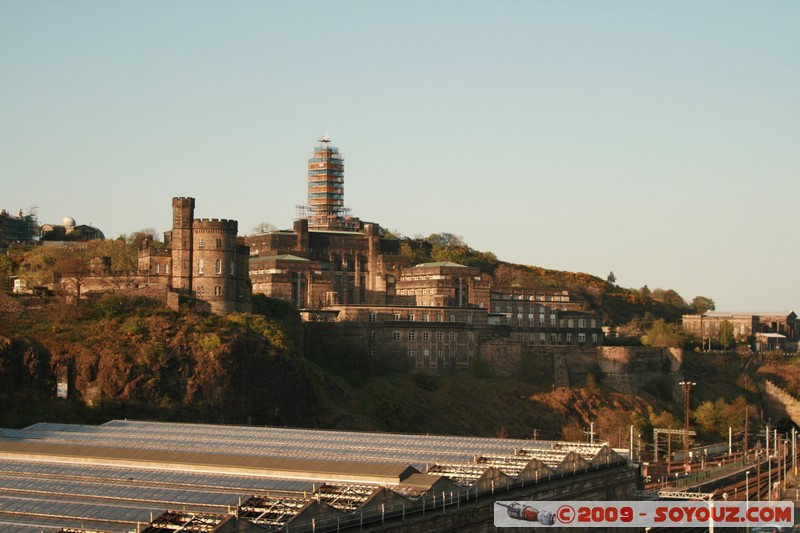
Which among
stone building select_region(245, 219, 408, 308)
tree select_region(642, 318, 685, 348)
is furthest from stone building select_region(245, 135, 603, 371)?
tree select_region(642, 318, 685, 348)

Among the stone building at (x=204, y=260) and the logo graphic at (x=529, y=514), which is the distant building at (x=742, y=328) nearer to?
the stone building at (x=204, y=260)

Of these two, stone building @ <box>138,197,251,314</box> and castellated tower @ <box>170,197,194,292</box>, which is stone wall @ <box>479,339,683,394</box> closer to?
stone building @ <box>138,197,251,314</box>

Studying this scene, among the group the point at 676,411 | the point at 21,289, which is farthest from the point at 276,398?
the point at 676,411

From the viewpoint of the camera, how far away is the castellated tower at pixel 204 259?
103m

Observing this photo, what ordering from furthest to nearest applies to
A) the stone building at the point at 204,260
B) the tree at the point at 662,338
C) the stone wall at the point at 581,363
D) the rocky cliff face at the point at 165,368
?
the tree at the point at 662,338, the stone wall at the point at 581,363, the stone building at the point at 204,260, the rocky cliff face at the point at 165,368

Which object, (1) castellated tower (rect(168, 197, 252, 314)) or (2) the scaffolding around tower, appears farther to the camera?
(2) the scaffolding around tower

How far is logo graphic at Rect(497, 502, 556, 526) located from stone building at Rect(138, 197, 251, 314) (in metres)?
48.5

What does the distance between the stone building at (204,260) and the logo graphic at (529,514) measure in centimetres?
4846

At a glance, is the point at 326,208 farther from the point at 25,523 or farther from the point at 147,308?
the point at 25,523

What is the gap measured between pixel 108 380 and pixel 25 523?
42.8 m

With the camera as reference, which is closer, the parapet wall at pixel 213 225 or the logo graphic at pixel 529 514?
the logo graphic at pixel 529 514

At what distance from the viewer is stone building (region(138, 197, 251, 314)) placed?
338ft

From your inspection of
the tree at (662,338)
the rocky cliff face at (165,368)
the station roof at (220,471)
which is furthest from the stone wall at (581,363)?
the station roof at (220,471)

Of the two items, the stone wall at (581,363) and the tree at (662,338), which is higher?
the tree at (662,338)
